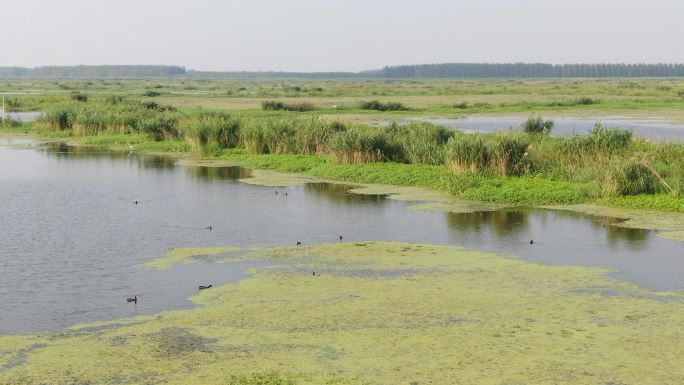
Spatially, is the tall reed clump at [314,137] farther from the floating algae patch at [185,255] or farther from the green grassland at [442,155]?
the floating algae patch at [185,255]

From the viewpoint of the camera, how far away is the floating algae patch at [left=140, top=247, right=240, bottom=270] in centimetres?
1650

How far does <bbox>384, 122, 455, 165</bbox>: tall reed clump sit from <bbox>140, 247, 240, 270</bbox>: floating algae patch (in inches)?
521

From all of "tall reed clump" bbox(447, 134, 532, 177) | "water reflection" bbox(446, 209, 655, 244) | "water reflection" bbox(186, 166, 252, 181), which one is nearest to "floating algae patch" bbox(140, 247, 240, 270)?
"water reflection" bbox(446, 209, 655, 244)

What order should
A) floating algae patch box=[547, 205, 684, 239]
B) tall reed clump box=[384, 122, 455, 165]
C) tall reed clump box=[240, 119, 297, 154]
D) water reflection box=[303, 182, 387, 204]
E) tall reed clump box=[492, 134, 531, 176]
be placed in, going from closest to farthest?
floating algae patch box=[547, 205, 684, 239], water reflection box=[303, 182, 387, 204], tall reed clump box=[492, 134, 531, 176], tall reed clump box=[384, 122, 455, 165], tall reed clump box=[240, 119, 297, 154]

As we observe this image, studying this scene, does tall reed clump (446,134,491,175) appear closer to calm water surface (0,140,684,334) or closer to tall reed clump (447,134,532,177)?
tall reed clump (447,134,532,177)

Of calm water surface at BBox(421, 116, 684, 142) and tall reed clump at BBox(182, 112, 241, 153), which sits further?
calm water surface at BBox(421, 116, 684, 142)

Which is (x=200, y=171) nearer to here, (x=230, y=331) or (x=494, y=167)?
(x=494, y=167)

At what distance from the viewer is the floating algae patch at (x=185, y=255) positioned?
650 inches

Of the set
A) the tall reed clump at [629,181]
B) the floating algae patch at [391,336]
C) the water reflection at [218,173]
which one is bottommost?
the floating algae patch at [391,336]

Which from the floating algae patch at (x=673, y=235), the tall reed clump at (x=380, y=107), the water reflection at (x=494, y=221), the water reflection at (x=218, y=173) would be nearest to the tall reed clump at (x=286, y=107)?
the tall reed clump at (x=380, y=107)

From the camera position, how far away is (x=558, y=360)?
10.7 meters

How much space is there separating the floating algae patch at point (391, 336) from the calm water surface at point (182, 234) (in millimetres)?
986

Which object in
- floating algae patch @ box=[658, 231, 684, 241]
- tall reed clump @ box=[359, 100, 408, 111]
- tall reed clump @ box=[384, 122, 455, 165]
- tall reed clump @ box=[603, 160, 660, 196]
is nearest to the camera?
floating algae patch @ box=[658, 231, 684, 241]

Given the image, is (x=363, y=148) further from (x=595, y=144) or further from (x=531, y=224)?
(x=531, y=224)
